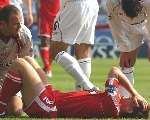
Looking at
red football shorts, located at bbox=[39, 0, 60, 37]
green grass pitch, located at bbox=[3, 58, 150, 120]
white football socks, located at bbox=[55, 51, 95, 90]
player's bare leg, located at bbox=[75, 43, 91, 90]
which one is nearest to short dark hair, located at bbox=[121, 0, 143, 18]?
player's bare leg, located at bbox=[75, 43, 91, 90]

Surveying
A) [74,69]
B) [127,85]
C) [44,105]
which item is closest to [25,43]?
[74,69]

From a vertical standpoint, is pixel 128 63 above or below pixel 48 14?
below

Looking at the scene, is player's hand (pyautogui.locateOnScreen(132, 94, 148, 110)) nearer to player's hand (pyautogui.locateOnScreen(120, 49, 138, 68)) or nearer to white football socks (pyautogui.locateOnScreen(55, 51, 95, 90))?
white football socks (pyautogui.locateOnScreen(55, 51, 95, 90))

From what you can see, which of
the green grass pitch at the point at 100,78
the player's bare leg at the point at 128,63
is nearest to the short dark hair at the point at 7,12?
the player's bare leg at the point at 128,63

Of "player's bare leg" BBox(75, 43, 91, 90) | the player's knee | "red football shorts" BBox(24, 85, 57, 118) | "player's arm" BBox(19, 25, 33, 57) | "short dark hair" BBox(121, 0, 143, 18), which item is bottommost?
the player's knee

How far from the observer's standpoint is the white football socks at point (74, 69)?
23.6 ft

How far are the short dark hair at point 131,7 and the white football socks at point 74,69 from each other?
1037 millimetres

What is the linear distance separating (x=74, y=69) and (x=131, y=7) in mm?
1180

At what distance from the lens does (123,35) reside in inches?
342

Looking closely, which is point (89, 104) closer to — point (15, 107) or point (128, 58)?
point (15, 107)

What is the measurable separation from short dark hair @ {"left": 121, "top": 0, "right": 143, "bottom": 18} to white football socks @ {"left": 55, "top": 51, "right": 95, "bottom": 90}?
104 cm

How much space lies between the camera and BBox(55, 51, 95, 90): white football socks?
720 cm

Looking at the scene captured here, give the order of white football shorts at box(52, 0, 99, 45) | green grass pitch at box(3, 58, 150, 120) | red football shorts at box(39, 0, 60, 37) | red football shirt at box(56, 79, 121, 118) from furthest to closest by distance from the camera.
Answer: red football shorts at box(39, 0, 60, 37) < green grass pitch at box(3, 58, 150, 120) < white football shorts at box(52, 0, 99, 45) < red football shirt at box(56, 79, 121, 118)

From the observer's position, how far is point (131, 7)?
26.4ft
